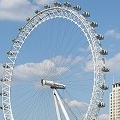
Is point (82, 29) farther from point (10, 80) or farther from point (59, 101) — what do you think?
point (10, 80)

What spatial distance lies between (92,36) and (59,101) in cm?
929

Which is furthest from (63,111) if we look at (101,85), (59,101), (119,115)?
(119,115)

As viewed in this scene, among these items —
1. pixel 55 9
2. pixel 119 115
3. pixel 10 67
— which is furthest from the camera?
→ pixel 119 115

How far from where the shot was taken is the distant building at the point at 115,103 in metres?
172

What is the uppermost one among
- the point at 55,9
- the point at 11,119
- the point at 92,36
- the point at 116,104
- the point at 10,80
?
the point at 116,104

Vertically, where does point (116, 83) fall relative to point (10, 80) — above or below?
above

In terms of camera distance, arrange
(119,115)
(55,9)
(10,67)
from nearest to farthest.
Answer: (55,9)
(10,67)
(119,115)

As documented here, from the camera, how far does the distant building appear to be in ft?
565

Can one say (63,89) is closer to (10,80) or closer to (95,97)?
(95,97)

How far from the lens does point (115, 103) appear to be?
175250 millimetres

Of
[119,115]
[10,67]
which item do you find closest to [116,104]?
[119,115]

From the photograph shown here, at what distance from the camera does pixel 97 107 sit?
51.4 meters

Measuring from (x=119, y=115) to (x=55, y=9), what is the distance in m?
117

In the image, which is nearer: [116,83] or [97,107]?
[97,107]
